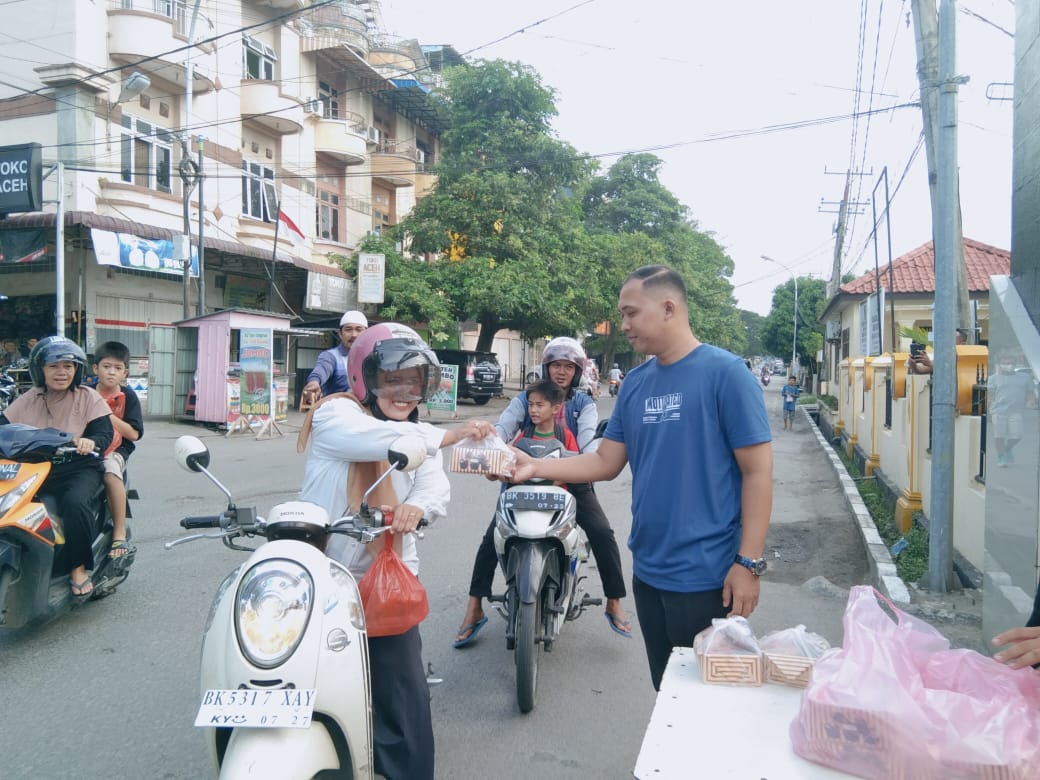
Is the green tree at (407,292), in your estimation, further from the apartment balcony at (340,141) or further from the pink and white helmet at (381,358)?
the pink and white helmet at (381,358)

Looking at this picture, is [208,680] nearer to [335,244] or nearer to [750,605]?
[750,605]

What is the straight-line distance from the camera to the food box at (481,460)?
122 inches

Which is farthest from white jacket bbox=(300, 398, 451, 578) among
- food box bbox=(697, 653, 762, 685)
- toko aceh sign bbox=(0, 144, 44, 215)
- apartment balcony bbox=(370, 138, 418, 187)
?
apartment balcony bbox=(370, 138, 418, 187)

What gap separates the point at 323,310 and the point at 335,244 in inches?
117

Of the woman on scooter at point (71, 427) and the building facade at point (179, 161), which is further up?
the building facade at point (179, 161)

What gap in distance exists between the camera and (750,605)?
2.47 metres

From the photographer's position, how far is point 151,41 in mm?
17797

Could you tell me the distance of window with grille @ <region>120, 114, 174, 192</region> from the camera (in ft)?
59.7

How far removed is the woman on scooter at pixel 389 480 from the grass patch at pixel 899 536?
4509 millimetres

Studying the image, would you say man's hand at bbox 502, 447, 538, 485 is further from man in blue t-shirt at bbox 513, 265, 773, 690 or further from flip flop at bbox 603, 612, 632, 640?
flip flop at bbox 603, 612, 632, 640

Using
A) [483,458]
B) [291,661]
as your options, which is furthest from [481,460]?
[291,661]

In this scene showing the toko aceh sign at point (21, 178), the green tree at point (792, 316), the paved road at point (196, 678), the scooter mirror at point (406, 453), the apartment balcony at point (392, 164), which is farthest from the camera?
the green tree at point (792, 316)

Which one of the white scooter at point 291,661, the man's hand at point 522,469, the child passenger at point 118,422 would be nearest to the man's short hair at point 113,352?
the child passenger at point 118,422

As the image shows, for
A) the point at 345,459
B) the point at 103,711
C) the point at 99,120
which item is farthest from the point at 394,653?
the point at 99,120
